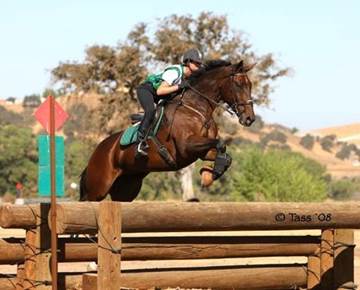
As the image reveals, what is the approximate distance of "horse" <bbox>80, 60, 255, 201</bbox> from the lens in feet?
35.8

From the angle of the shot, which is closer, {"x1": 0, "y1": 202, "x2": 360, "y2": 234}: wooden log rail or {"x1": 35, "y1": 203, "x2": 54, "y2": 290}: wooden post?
{"x1": 0, "y1": 202, "x2": 360, "y2": 234}: wooden log rail

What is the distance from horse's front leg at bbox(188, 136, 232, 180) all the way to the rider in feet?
1.95

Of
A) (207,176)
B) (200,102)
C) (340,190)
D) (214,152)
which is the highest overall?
(340,190)

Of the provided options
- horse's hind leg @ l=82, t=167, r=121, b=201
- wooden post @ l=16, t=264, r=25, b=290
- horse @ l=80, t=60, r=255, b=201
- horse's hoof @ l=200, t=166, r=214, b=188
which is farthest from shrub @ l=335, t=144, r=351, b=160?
wooden post @ l=16, t=264, r=25, b=290

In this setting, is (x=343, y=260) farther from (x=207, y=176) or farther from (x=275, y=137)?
(x=275, y=137)

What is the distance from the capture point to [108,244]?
7.19m

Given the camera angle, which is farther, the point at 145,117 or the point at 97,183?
the point at 97,183

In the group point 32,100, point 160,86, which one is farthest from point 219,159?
point 32,100

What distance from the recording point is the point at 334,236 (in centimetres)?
887

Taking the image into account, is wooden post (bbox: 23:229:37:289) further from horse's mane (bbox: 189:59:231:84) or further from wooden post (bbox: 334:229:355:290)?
horse's mane (bbox: 189:59:231:84)

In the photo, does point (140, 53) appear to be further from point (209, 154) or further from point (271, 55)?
point (209, 154)

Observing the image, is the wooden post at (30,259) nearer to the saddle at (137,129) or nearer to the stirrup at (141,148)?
the stirrup at (141,148)

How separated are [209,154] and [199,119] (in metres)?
0.55

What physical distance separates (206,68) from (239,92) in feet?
1.99
